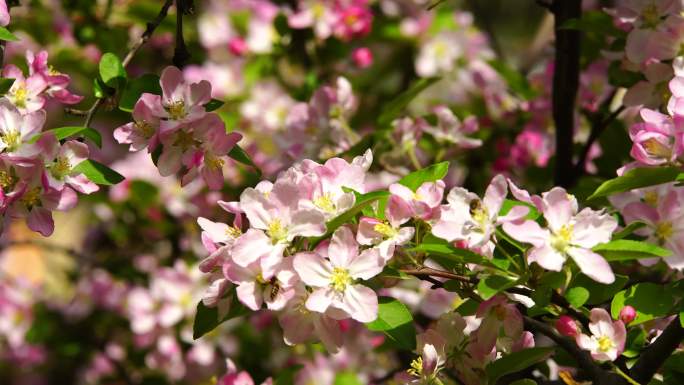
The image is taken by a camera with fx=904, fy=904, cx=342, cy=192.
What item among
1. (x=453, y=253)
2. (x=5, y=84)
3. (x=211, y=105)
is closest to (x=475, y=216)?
(x=453, y=253)

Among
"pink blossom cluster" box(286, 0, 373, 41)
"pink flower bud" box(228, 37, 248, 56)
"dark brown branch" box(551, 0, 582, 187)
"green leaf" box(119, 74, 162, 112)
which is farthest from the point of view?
"pink flower bud" box(228, 37, 248, 56)

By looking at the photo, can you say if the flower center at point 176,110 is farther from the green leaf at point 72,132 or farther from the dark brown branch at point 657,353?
the dark brown branch at point 657,353

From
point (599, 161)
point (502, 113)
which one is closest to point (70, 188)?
point (599, 161)

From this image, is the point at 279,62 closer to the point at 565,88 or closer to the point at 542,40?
the point at 542,40

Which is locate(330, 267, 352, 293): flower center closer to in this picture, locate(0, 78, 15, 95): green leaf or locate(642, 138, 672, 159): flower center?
locate(642, 138, 672, 159): flower center

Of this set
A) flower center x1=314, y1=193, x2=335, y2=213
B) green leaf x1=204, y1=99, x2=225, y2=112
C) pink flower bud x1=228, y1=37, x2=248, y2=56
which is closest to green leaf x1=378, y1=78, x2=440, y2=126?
green leaf x1=204, y1=99, x2=225, y2=112

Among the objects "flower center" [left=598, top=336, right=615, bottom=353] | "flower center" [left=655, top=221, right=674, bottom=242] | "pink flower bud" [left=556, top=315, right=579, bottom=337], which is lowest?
"flower center" [left=598, top=336, right=615, bottom=353]

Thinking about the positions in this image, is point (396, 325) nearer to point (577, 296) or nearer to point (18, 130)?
point (577, 296)
